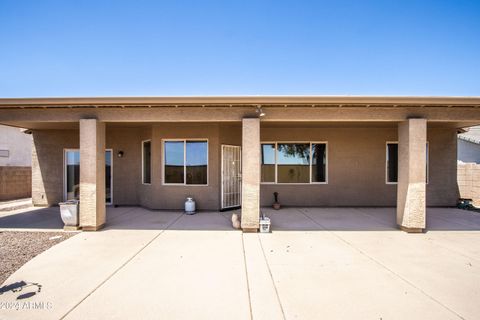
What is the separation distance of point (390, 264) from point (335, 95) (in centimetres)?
362

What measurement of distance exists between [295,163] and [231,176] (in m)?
2.65

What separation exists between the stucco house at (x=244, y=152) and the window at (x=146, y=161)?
0.04 metres

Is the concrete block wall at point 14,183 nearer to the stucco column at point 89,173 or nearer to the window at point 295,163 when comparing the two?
the stucco column at point 89,173

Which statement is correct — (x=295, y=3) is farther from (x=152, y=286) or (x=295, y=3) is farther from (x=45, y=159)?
(x=45, y=159)

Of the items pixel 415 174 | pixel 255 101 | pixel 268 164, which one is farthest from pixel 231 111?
pixel 415 174

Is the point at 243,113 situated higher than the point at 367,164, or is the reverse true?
the point at 243,113

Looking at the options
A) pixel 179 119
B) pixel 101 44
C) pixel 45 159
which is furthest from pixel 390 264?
pixel 45 159

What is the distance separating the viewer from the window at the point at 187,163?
29.4 ft

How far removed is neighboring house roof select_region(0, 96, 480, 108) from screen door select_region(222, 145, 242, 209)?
3434mm

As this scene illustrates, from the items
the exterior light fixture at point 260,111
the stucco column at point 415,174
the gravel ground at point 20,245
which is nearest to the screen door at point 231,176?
the exterior light fixture at point 260,111

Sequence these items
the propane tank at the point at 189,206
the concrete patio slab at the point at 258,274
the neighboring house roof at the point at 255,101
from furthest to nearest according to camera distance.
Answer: the propane tank at the point at 189,206
the neighboring house roof at the point at 255,101
the concrete patio slab at the point at 258,274

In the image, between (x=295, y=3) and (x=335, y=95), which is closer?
(x=335, y=95)

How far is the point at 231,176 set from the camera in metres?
9.38

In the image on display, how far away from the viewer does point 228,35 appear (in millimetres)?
9867
